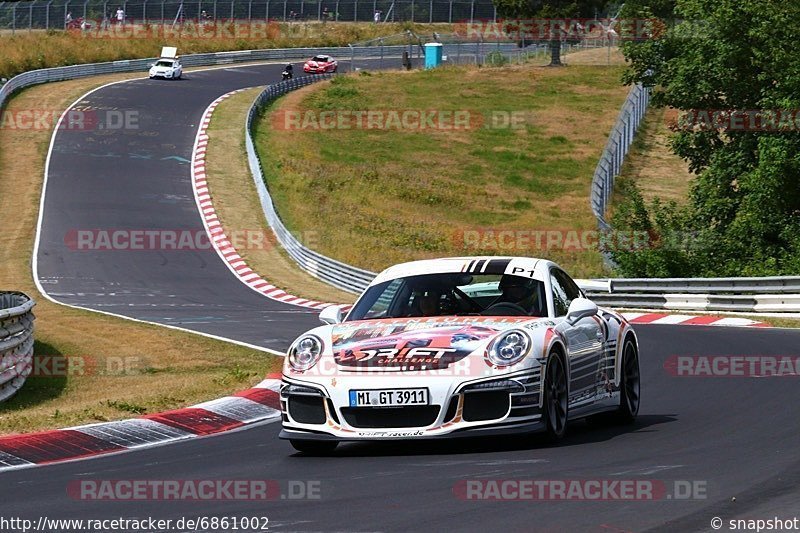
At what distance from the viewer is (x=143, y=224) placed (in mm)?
39594

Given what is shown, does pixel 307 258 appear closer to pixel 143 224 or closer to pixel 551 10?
pixel 143 224

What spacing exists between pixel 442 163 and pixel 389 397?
4570cm

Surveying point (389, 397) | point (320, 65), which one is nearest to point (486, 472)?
point (389, 397)

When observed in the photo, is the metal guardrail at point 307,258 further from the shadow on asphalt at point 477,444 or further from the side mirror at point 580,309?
the side mirror at point 580,309

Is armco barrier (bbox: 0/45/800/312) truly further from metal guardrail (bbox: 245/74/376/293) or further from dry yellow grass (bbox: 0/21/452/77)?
dry yellow grass (bbox: 0/21/452/77)

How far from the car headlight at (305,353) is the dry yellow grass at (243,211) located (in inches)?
821

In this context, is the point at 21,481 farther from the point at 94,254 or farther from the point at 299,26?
the point at 299,26

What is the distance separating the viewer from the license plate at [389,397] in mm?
9148

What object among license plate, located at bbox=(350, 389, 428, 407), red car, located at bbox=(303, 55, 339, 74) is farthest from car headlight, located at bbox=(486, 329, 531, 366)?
red car, located at bbox=(303, 55, 339, 74)

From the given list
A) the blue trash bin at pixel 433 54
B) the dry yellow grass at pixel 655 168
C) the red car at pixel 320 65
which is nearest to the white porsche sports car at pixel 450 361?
the dry yellow grass at pixel 655 168

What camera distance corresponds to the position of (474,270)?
10547 mm

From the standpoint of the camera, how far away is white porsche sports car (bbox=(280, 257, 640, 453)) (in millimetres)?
9172

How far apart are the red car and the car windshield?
67898 mm

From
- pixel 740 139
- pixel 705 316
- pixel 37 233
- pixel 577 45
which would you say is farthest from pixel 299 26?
pixel 705 316
